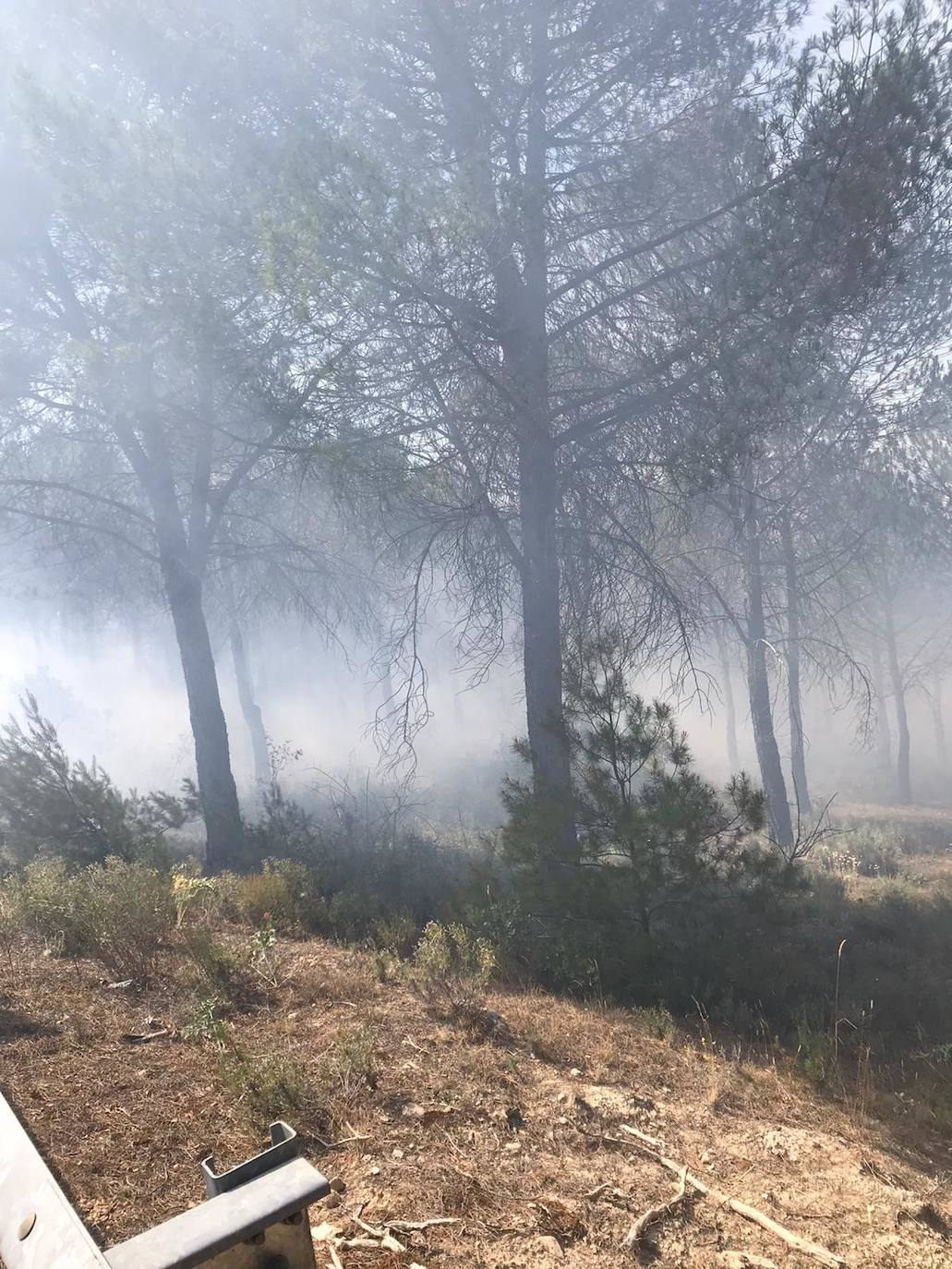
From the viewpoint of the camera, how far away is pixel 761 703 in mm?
14617

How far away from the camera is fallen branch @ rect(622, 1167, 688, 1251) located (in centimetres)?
292

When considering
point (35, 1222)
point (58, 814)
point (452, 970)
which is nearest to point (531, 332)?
point (452, 970)

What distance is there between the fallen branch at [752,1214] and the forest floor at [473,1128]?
34 millimetres

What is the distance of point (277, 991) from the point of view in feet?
17.7

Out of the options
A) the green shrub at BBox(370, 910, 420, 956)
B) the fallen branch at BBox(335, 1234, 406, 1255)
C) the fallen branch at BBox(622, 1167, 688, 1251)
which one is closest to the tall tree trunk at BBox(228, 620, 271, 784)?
the green shrub at BBox(370, 910, 420, 956)

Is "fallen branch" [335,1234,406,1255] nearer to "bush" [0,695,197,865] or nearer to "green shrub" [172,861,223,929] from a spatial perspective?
"green shrub" [172,861,223,929]

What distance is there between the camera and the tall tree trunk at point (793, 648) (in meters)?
13.9

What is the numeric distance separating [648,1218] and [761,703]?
12.2m

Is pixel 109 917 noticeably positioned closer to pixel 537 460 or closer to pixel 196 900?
pixel 196 900

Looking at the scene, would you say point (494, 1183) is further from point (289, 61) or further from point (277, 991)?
point (289, 61)

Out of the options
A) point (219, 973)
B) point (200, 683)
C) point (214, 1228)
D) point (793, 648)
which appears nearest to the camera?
point (214, 1228)

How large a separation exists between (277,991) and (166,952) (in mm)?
1020

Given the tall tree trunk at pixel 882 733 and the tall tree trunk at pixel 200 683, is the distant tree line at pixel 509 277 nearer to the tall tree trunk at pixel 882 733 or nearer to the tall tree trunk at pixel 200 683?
the tall tree trunk at pixel 200 683

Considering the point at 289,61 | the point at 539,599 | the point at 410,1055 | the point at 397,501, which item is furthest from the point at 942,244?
the point at 410,1055
